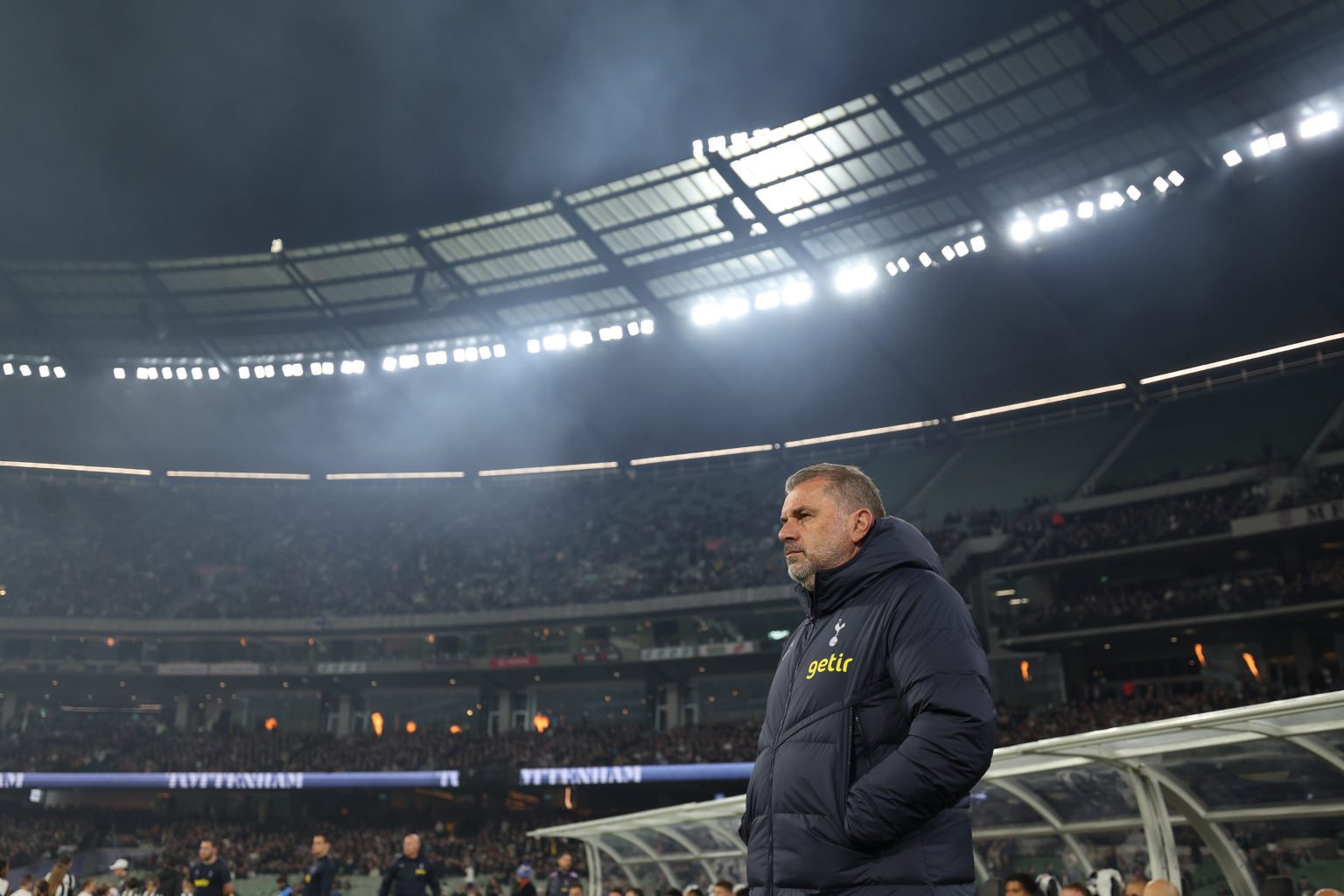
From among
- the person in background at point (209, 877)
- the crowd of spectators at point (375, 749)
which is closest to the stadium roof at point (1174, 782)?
the person in background at point (209, 877)

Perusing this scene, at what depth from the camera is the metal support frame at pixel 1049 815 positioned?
9453 mm

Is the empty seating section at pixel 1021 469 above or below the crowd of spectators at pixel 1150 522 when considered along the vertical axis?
above

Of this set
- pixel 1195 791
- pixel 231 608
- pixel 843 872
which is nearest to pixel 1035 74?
pixel 1195 791

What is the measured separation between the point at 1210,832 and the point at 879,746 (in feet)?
22.4

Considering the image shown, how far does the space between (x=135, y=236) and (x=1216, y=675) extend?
135ft

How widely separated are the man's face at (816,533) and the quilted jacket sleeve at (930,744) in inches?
18.2

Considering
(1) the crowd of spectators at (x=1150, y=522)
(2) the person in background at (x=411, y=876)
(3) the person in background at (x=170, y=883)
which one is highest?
(1) the crowd of spectators at (x=1150, y=522)

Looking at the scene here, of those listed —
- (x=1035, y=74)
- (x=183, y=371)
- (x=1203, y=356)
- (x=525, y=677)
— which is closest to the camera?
(x=1035, y=74)

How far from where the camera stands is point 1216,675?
3441 centimetres

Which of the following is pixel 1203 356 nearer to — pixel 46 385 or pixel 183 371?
pixel 183 371

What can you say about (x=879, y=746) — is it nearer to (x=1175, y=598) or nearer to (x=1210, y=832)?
(x=1210, y=832)

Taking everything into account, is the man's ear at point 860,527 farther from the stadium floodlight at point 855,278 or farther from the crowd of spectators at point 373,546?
the crowd of spectators at point 373,546

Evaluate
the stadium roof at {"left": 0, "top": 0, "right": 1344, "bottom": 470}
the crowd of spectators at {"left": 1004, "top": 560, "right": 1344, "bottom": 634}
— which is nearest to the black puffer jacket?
the stadium roof at {"left": 0, "top": 0, "right": 1344, "bottom": 470}

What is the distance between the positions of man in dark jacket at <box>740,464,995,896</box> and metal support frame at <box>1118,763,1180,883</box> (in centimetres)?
611
